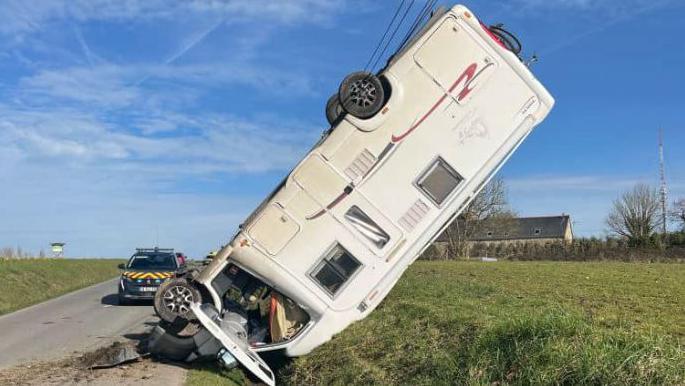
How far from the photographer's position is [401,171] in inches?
346

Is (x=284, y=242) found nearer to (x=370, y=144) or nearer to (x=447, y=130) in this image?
(x=370, y=144)

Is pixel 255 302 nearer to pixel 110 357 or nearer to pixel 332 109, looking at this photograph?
pixel 110 357

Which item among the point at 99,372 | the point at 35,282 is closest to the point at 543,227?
the point at 35,282

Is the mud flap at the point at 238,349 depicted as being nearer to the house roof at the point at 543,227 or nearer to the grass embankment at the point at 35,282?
the grass embankment at the point at 35,282

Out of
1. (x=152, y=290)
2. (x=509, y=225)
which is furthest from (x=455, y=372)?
(x=509, y=225)

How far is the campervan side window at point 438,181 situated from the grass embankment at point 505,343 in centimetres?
165

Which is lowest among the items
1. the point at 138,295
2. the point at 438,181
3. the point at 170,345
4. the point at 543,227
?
the point at 138,295

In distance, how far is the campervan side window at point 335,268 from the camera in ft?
28.6

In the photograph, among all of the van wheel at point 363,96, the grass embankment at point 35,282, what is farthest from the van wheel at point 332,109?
the grass embankment at point 35,282

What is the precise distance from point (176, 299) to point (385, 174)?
3.38 m

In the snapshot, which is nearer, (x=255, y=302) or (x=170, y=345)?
(x=170, y=345)

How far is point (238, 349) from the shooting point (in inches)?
341

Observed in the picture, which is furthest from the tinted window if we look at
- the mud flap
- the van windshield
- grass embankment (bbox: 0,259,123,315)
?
the mud flap

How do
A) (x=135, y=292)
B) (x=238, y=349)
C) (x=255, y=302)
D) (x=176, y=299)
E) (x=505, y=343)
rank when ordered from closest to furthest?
(x=505, y=343) < (x=238, y=349) < (x=176, y=299) < (x=255, y=302) < (x=135, y=292)
